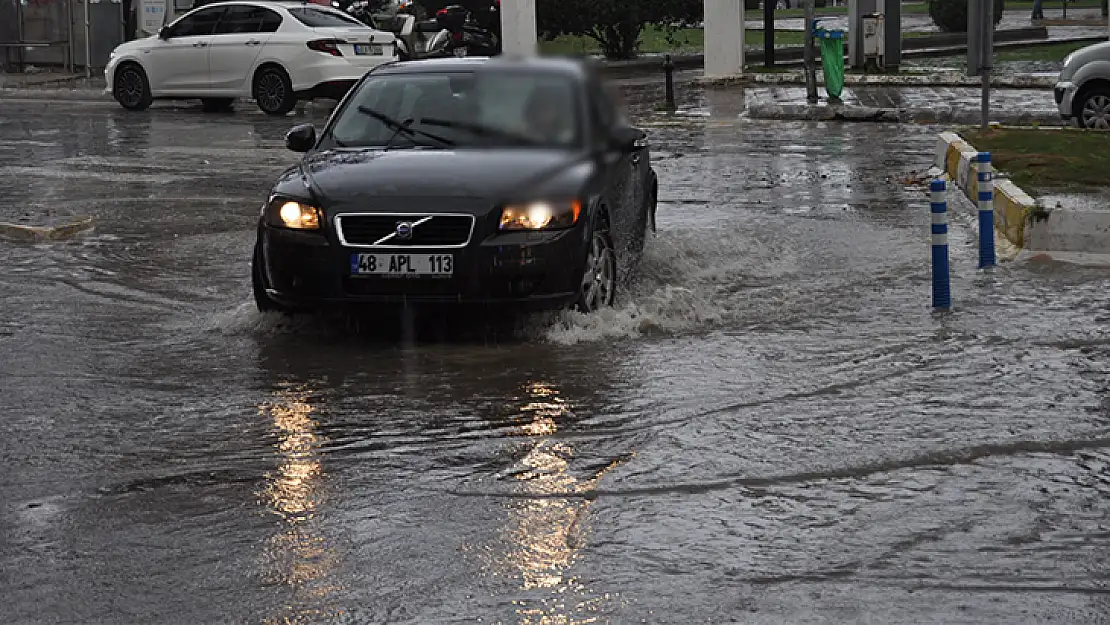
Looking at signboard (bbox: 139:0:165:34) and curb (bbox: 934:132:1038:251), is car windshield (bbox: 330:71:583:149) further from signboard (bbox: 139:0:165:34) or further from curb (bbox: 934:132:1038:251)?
signboard (bbox: 139:0:165:34)

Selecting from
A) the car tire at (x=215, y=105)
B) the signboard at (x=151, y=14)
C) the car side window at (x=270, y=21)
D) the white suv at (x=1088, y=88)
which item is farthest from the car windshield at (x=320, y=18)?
the white suv at (x=1088, y=88)

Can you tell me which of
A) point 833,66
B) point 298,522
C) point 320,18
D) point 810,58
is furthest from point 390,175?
point 810,58

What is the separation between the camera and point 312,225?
8914mm

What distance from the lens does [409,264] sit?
8.70 m

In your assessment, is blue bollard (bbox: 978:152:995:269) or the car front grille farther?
blue bollard (bbox: 978:152:995:269)

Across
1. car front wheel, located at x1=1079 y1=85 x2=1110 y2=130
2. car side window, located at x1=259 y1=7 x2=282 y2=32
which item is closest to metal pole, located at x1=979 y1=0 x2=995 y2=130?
car front wheel, located at x1=1079 y1=85 x2=1110 y2=130

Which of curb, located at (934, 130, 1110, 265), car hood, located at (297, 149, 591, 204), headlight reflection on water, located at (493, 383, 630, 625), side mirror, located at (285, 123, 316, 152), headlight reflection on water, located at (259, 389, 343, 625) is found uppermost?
side mirror, located at (285, 123, 316, 152)

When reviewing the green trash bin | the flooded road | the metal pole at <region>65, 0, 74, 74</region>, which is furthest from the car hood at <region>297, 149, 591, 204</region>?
the metal pole at <region>65, 0, 74, 74</region>

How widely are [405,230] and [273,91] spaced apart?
16.8m

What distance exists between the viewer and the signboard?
109ft

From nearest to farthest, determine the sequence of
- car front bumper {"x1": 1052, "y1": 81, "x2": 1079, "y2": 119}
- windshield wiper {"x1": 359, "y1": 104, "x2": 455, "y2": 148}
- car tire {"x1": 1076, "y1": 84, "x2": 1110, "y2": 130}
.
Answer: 1. windshield wiper {"x1": 359, "y1": 104, "x2": 455, "y2": 148}
2. car tire {"x1": 1076, "y1": 84, "x2": 1110, "y2": 130}
3. car front bumper {"x1": 1052, "y1": 81, "x2": 1079, "y2": 119}

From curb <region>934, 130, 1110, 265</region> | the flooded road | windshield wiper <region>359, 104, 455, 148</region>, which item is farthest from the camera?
curb <region>934, 130, 1110, 265</region>

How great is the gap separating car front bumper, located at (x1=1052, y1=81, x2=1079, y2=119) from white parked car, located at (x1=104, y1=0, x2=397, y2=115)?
9072 mm

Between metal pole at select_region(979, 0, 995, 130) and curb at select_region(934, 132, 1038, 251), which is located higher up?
metal pole at select_region(979, 0, 995, 130)
